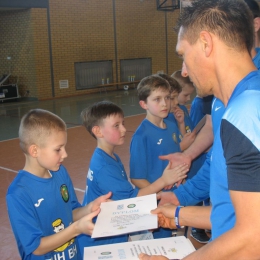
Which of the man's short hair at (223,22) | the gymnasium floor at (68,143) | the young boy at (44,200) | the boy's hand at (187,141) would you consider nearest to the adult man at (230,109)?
the man's short hair at (223,22)

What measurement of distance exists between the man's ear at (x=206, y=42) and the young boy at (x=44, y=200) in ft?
3.73

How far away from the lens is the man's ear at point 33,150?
217cm

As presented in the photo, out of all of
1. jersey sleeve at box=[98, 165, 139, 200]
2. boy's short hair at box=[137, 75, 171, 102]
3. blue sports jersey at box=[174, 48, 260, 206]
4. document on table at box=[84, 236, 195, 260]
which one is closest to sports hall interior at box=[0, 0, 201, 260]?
boy's short hair at box=[137, 75, 171, 102]

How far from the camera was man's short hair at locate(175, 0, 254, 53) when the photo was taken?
1.22 meters

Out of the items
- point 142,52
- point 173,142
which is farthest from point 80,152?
point 142,52

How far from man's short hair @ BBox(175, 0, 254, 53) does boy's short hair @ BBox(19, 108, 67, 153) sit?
3.76ft

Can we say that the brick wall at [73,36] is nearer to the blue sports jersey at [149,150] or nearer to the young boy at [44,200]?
the blue sports jersey at [149,150]

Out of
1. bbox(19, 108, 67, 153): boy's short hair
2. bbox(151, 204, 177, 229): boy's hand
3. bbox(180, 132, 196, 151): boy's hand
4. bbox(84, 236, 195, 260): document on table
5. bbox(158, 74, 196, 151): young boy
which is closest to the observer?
bbox(84, 236, 195, 260): document on table

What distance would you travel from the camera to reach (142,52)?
60.8 feet

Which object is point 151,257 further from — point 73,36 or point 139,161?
point 73,36

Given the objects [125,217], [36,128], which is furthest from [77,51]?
[125,217]

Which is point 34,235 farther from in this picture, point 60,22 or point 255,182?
point 60,22

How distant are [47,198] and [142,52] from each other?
17.0 m

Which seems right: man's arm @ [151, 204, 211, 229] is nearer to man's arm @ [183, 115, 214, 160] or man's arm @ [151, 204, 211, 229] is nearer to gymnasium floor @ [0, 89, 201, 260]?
man's arm @ [183, 115, 214, 160]
